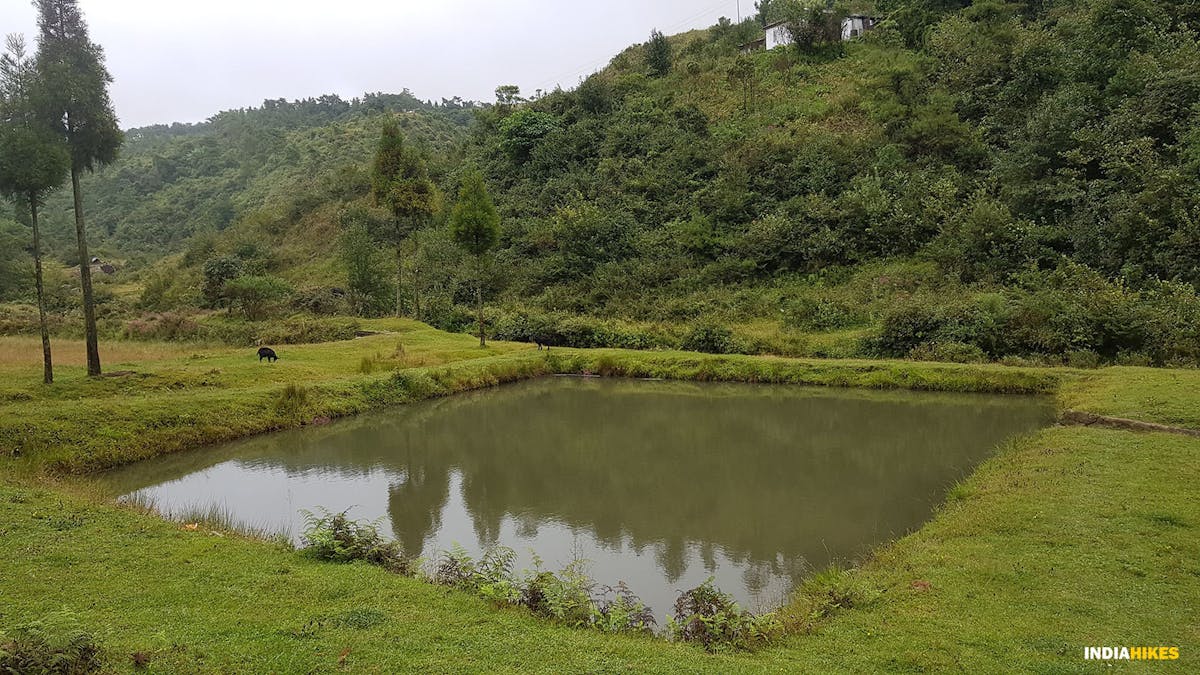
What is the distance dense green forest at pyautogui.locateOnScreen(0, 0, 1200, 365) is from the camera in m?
23.7

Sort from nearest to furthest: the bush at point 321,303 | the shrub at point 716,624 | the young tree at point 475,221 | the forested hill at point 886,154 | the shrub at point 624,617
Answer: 1. the shrub at point 716,624
2. the shrub at point 624,617
3. the forested hill at point 886,154
4. the young tree at point 475,221
5. the bush at point 321,303

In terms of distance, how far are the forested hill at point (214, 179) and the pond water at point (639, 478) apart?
165ft

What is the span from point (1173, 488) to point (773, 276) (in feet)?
88.0

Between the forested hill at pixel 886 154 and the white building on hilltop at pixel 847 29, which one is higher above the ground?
the white building on hilltop at pixel 847 29

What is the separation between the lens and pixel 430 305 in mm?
38656

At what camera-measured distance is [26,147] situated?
15.4 metres

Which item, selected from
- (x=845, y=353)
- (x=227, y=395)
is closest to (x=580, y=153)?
(x=845, y=353)

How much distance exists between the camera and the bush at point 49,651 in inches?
172

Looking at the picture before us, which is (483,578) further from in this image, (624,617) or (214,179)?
(214,179)

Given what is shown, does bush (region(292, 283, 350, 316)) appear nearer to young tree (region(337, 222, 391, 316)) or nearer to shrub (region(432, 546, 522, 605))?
young tree (region(337, 222, 391, 316))

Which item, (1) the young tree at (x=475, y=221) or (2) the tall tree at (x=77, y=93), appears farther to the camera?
(1) the young tree at (x=475, y=221)

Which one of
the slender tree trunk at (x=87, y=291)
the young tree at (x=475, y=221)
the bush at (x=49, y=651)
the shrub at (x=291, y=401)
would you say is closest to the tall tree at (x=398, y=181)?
the young tree at (x=475, y=221)

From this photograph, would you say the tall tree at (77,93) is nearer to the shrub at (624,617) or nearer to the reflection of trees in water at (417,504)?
the reflection of trees in water at (417,504)

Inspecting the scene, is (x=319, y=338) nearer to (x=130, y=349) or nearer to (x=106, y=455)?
(x=130, y=349)
